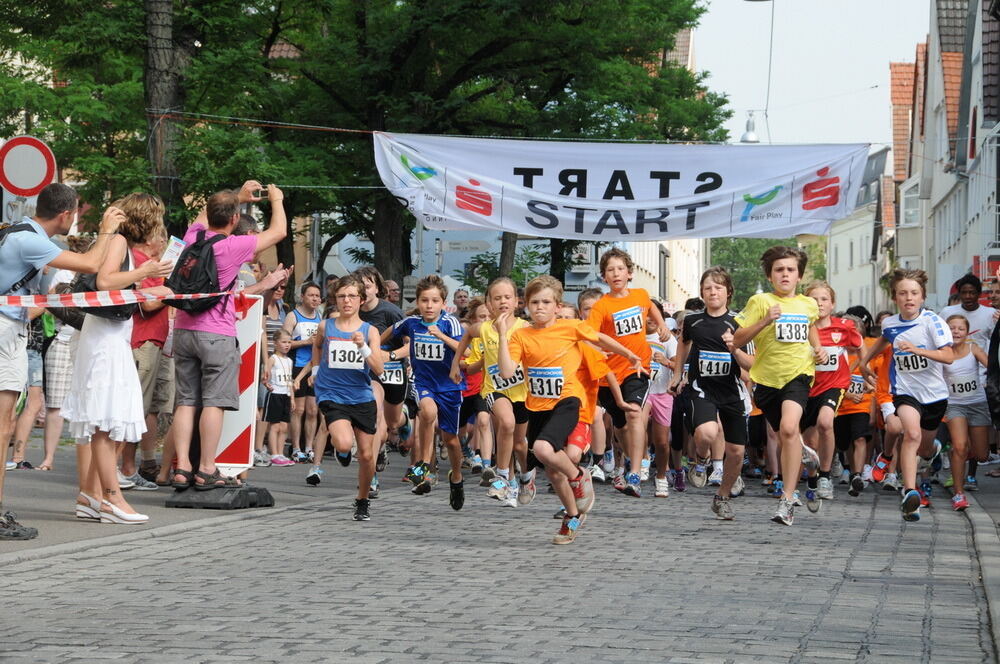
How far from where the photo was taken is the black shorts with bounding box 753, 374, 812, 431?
1126 centimetres

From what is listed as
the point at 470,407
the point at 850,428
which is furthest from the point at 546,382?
the point at 850,428

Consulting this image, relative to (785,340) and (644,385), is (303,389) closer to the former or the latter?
(644,385)

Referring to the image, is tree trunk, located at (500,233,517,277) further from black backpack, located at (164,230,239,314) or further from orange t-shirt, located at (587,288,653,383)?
black backpack, located at (164,230,239,314)

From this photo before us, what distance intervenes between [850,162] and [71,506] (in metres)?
9.76

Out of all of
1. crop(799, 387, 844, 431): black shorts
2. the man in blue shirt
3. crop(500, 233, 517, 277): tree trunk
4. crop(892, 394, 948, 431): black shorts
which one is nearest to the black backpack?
the man in blue shirt

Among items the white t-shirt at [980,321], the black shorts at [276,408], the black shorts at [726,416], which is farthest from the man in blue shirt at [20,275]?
the white t-shirt at [980,321]

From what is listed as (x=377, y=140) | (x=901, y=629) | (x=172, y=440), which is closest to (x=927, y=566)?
(x=901, y=629)

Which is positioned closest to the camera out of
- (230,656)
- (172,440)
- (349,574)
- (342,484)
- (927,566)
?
(230,656)

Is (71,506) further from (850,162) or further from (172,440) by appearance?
(850,162)

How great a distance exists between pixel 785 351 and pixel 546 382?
92.3 inches

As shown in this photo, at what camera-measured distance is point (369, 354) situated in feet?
36.2

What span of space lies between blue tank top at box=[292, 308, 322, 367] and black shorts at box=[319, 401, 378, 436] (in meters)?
5.85

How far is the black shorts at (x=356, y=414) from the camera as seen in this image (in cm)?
1106

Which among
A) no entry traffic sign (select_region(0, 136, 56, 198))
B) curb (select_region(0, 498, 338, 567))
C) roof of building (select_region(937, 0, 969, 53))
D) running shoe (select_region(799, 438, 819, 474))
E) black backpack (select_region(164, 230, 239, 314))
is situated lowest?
curb (select_region(0, 498, 338, 567))
